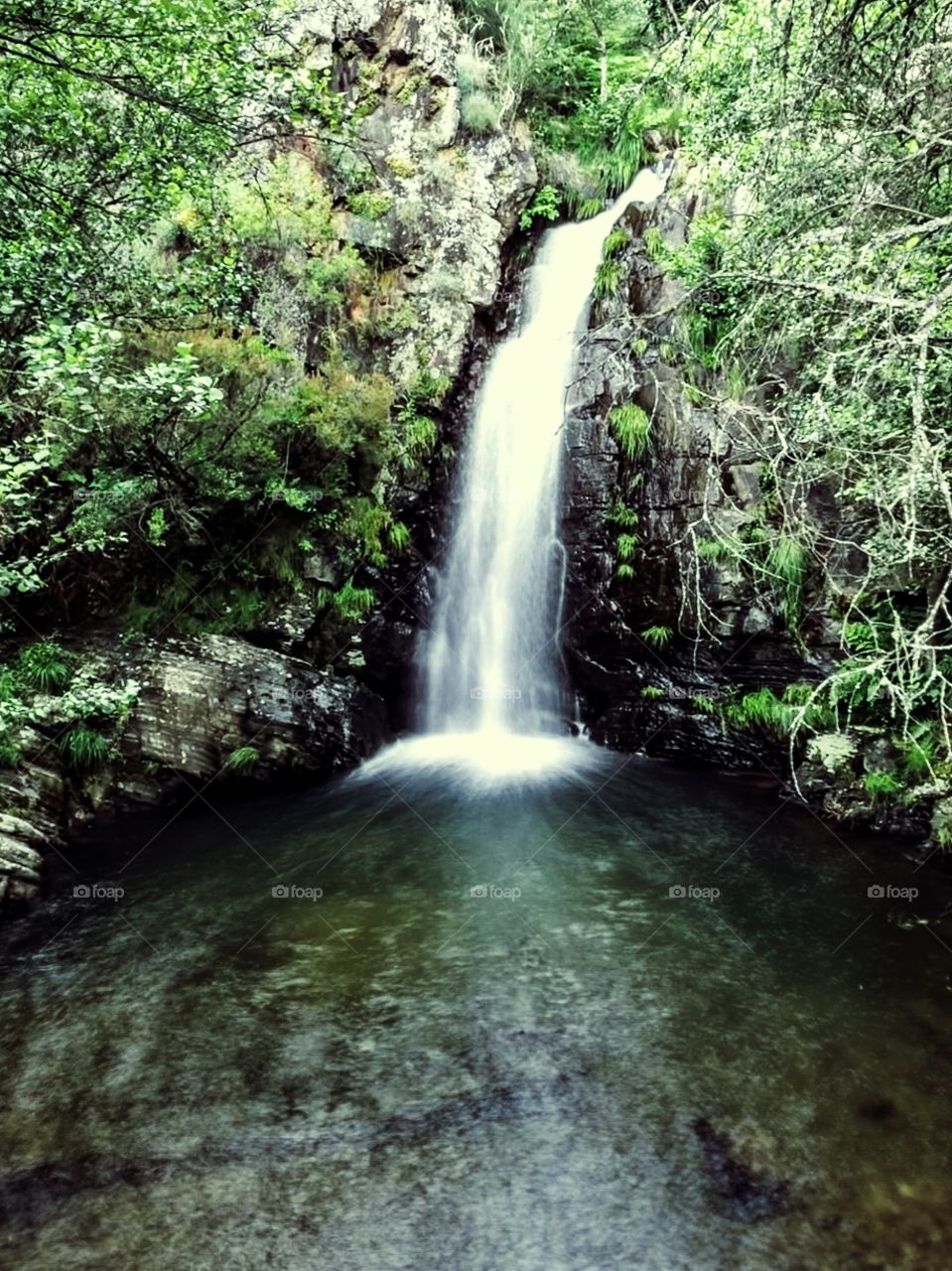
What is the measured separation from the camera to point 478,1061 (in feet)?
14.4

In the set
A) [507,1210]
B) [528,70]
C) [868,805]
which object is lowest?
[507,1210]

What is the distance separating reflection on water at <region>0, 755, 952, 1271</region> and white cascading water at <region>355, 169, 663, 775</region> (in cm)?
364

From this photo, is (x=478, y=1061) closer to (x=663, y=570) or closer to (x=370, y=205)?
(x=663, y=570)

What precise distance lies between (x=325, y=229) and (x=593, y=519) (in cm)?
642

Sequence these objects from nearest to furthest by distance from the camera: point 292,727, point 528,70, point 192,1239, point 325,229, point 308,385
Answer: point 192,1239 < point 292,727 < point 308,385 < point 325,229 < point 528,70

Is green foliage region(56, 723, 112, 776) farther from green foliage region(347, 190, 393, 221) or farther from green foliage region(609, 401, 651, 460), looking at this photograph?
green foliage region(347, 190, 393, 221)

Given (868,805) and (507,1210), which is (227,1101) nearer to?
(507,1210)

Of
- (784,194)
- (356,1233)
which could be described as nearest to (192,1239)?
(356,1233)

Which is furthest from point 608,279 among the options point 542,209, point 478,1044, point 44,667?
point 478,1044

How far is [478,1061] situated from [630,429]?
8172mm

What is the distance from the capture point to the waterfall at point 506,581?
11039 millimetres

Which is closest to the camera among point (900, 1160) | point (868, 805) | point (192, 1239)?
point (192, 1239)

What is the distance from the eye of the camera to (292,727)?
934 cm

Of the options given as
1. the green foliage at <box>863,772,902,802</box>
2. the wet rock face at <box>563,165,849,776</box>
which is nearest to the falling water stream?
the green foliage at <box>863,772,902,802</box>
